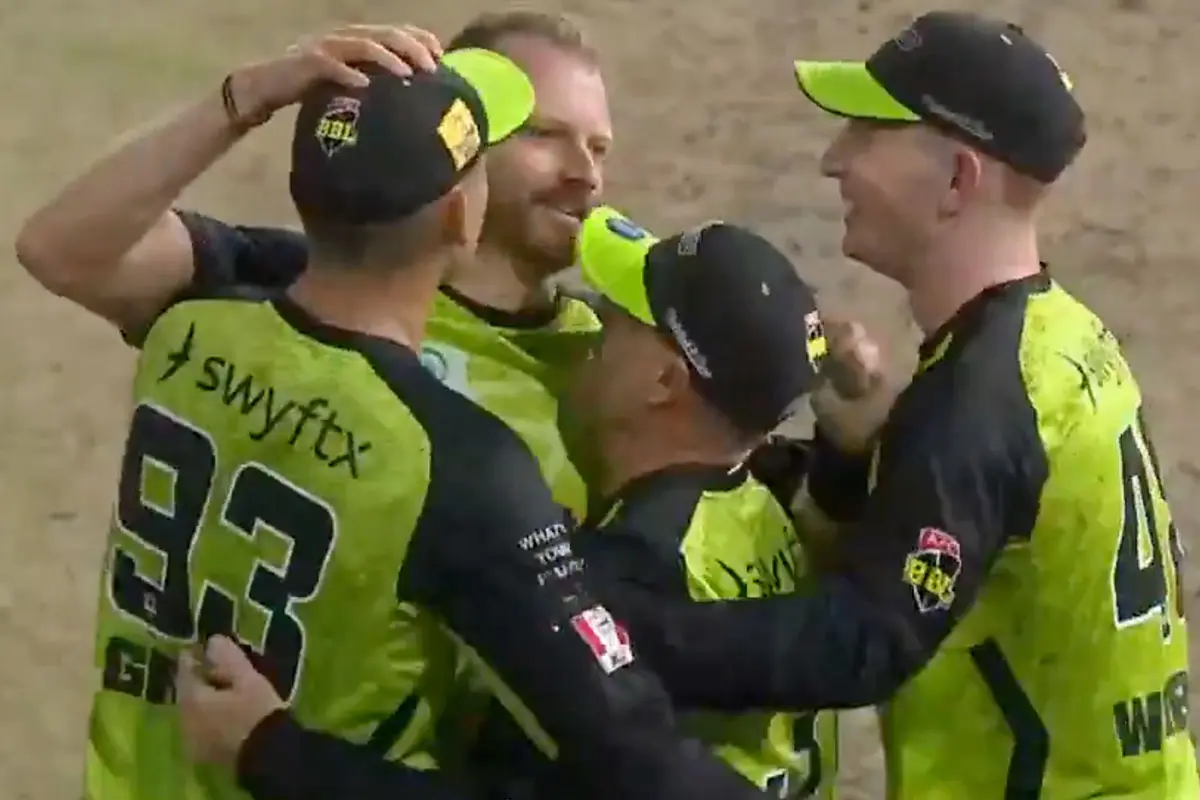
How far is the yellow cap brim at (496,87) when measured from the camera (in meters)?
1.34

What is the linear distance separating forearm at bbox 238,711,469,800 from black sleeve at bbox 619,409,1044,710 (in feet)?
0.72

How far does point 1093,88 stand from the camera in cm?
325

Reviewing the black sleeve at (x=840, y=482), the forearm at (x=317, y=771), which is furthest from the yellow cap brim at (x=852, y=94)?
the forearm at (x=317, y=771)

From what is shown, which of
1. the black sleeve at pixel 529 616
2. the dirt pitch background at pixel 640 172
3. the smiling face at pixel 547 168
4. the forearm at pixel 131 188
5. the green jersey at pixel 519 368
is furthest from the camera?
the dirt pitch background at pixel 640 172

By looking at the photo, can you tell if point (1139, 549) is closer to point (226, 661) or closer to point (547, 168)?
point (547, 168)

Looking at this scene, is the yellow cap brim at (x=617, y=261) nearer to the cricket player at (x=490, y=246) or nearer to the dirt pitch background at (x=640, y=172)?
the cricket player at (x=490, y=246)

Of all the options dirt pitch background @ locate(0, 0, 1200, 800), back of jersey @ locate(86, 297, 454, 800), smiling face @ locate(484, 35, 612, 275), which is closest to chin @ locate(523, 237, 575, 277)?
smiling face @ locate(484, 35, 612, 275)

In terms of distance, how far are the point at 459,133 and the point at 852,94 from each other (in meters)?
0.46

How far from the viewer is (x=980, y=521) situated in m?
1.40

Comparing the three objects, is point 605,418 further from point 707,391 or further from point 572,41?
point 572,41

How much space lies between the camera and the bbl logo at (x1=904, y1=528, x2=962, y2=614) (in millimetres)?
1370

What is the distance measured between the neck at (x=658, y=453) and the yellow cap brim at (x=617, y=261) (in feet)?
0.34

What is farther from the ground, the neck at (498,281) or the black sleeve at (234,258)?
the black sleeve at (234,258)

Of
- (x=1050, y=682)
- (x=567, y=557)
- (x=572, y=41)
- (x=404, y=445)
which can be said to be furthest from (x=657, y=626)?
(x=572, y=41)
